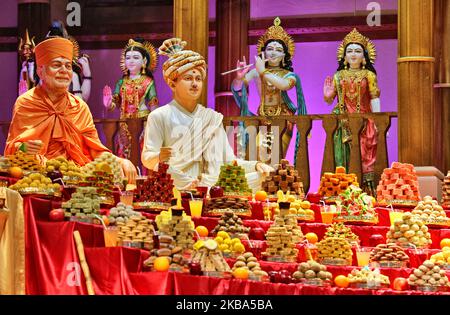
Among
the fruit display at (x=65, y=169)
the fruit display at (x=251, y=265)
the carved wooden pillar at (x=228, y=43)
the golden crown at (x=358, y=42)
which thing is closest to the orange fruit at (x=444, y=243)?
the fruit display at (x=251, y=265)

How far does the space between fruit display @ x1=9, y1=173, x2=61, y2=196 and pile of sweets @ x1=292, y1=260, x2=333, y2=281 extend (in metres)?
1.82

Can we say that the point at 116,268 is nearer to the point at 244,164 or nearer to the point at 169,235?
the point at 169,235

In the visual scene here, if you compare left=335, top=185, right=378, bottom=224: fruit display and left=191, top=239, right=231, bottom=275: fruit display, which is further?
left=335, top=185, right=378, bottom=224: fruit display

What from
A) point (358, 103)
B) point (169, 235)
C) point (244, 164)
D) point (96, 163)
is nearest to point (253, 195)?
point (244, 164)

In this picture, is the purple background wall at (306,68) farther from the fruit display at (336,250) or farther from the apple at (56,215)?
the apple at (56,215)

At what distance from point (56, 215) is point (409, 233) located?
2.33 m

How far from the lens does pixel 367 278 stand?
9.14 metres

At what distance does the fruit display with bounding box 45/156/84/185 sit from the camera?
34.6ft

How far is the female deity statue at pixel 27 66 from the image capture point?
15.3m

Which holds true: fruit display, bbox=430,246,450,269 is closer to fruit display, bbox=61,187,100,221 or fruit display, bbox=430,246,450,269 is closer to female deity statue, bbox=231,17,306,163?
fruit display, bbox=61,187,100,221

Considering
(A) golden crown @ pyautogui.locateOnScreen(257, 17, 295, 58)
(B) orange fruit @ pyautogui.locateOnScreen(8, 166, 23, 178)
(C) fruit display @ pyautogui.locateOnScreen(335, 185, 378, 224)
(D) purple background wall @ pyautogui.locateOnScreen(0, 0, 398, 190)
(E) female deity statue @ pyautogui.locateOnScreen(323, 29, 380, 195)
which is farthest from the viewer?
(D) purple background wall @ pyautogui.locateOnScreen(0, 0, 398, 190)

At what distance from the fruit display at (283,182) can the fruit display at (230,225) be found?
1.18m

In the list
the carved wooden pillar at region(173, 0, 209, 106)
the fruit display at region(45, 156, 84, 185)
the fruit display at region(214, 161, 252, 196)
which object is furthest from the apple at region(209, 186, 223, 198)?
the carved wooden pillar at region(173, 0, 209, 106)

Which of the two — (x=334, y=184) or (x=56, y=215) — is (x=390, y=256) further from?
(x=56, y=215)
